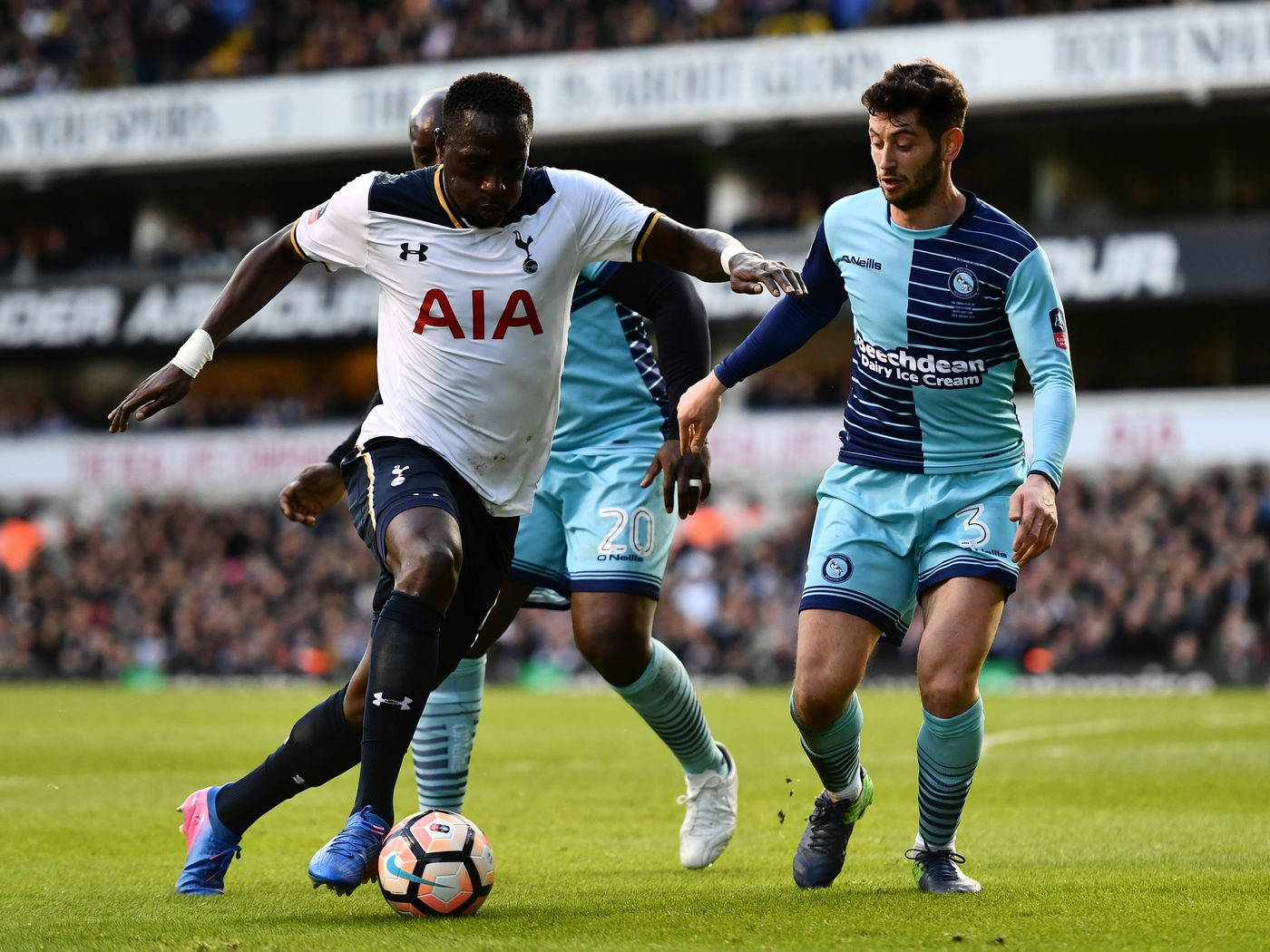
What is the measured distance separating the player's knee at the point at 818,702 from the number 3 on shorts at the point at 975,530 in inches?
23.2

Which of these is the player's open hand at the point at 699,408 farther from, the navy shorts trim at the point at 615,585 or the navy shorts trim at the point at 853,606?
the navy shorts trim at the point at 615,585

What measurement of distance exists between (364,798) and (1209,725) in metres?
11.7

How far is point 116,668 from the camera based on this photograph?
29.9m

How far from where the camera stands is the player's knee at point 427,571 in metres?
5.19

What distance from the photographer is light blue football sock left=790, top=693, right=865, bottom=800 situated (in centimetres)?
589

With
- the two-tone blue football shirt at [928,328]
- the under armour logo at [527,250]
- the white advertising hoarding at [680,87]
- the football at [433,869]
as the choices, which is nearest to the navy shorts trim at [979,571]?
the two-tone blue football shirt at [928,328]

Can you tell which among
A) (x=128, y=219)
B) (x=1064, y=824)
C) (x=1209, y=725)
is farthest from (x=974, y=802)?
(x=128, y=219)

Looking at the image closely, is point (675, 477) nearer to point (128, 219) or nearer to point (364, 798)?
point (364, 798)

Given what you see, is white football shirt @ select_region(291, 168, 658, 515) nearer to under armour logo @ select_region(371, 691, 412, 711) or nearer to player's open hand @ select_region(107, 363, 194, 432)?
player's open hand @ select_region(107, 363, 194, 432)

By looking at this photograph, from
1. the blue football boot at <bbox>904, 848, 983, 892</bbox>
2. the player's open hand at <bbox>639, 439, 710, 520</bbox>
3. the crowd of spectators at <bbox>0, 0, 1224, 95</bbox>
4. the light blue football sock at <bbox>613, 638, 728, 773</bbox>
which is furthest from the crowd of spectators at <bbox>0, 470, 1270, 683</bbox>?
the blue football boot at <bbox>904, 848, 983, 892</bbox>

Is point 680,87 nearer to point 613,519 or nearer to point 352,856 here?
point 613,519

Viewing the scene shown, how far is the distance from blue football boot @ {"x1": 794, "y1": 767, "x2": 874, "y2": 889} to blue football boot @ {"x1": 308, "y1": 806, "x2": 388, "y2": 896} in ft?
5.00

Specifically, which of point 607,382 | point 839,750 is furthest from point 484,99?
point 839,750

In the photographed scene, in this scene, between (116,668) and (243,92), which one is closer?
(116,668)
